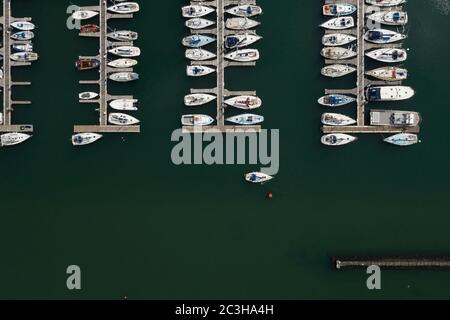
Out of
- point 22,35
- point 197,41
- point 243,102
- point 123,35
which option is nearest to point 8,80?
point 22,35

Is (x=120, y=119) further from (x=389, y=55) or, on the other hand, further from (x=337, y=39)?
(x=389, y=55)

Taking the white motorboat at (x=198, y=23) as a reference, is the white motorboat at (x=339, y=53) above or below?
below

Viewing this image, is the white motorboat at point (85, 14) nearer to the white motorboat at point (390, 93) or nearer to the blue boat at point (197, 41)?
the blue boat at point (197, 41)

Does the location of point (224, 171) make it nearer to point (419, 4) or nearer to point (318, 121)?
point (318, 121)

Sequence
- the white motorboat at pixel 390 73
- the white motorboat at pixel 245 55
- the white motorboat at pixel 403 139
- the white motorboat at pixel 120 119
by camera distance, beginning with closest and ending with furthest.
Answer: the white motorboat at pixel 390 73 → the white motorboat at pixel 403 139 → the white motorboat at pixel 245 55 → the white motorboat at pixel 120 119

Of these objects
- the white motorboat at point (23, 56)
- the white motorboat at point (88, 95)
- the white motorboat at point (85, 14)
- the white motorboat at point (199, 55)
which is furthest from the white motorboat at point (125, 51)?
the white motorboat at point (23, 56)

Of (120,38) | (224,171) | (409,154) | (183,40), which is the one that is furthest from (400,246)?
(120,38)
